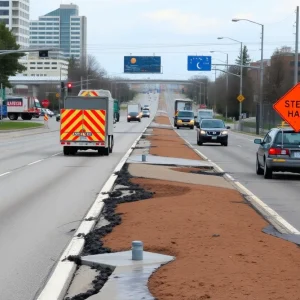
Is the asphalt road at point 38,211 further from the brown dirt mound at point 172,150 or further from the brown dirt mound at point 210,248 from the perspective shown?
the brown dirt mound at point 172,150

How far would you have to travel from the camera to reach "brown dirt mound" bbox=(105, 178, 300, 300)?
7809 millimetres

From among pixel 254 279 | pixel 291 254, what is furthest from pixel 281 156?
pixel 254 279

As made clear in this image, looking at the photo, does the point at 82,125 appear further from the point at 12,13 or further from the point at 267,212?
the point at 12,13

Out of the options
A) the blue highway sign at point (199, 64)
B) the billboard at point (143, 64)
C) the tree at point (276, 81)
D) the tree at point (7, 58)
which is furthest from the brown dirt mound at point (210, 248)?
the tree at point (7, 58)

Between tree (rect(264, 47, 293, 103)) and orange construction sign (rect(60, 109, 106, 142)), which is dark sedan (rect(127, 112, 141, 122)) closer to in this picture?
tree (rect(264, 47, 293, 103))

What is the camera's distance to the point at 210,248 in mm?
10211

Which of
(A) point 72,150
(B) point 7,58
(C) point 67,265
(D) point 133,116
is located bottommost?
(D) point 133,116

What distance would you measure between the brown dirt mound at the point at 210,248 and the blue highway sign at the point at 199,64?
65.0m

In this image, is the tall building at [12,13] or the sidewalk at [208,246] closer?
the sidewalk at [208,246]

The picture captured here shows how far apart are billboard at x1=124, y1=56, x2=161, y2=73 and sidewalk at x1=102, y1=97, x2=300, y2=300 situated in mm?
74743

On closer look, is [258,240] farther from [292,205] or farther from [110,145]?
[110,145]

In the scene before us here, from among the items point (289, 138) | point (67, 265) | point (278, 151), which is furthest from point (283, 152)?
point (67, 265)

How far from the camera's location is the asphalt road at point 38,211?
30.5 feet

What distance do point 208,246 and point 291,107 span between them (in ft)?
44.2
